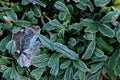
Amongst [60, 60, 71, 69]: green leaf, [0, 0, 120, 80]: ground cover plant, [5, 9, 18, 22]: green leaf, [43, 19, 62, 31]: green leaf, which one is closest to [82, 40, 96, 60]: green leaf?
[0, 0, 120, 80]: ground cover plant

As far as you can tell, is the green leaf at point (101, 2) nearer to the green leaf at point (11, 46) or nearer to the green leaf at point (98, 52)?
the green leaf at point (98, 52)

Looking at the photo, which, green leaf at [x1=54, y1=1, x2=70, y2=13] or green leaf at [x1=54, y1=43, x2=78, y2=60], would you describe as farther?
green leaf at [x1=54, y1=1, x2=70, y2=13]

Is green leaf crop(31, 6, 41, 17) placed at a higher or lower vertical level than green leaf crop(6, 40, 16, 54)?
higher

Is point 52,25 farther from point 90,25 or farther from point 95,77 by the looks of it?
point 95,77

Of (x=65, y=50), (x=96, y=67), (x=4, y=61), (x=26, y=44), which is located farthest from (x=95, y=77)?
(x=4, y=61)

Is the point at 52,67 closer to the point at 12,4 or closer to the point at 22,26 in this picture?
the point at 22,26

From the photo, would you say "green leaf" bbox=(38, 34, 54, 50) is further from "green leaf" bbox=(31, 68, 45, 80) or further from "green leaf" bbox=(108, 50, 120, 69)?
"green leaf" bbox=(108, 50, 120, 69)
